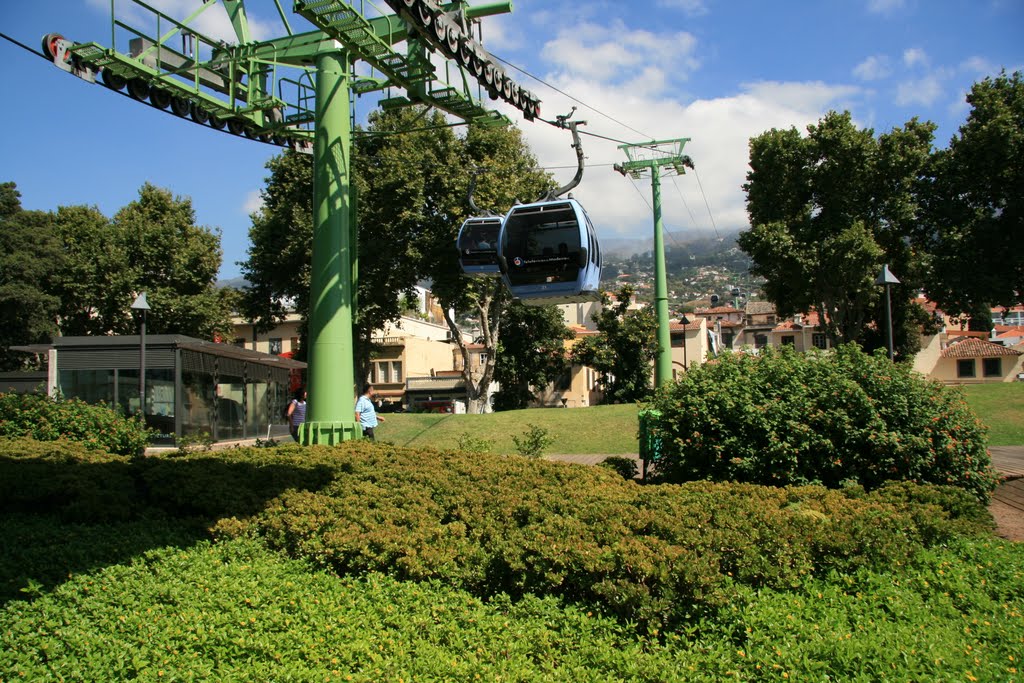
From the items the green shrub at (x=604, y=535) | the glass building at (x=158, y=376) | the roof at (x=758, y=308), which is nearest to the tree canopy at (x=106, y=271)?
the glass building at (x=158, y=376)

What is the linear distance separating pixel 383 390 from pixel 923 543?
2290 inches

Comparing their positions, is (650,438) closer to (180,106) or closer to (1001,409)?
(180,106)

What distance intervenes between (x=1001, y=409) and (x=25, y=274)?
142 ft

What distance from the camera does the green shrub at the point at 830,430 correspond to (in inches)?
345

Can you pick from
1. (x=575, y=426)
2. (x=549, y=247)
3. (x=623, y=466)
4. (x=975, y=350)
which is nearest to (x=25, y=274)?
(x=575, y=426)

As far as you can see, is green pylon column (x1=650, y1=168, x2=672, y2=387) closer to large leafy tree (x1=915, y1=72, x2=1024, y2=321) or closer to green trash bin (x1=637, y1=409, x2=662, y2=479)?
green trash bin (x1=637, y1=409, x2=662, y2=479)

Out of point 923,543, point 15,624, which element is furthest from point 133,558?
point 923,543

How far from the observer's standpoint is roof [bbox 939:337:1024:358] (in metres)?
63.3

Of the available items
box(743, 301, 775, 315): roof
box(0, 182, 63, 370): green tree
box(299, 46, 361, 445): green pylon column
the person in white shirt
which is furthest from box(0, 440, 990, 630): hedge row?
box(743, 301, 775, 315): roof

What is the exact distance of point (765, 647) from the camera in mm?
4805

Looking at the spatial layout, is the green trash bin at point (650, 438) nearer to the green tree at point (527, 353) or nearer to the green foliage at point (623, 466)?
the green foliage at point (623, 466)

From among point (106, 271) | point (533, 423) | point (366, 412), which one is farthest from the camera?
point (106, 271)

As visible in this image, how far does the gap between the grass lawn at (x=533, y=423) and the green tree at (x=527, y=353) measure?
22.8 metres

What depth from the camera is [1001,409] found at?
867 inches
